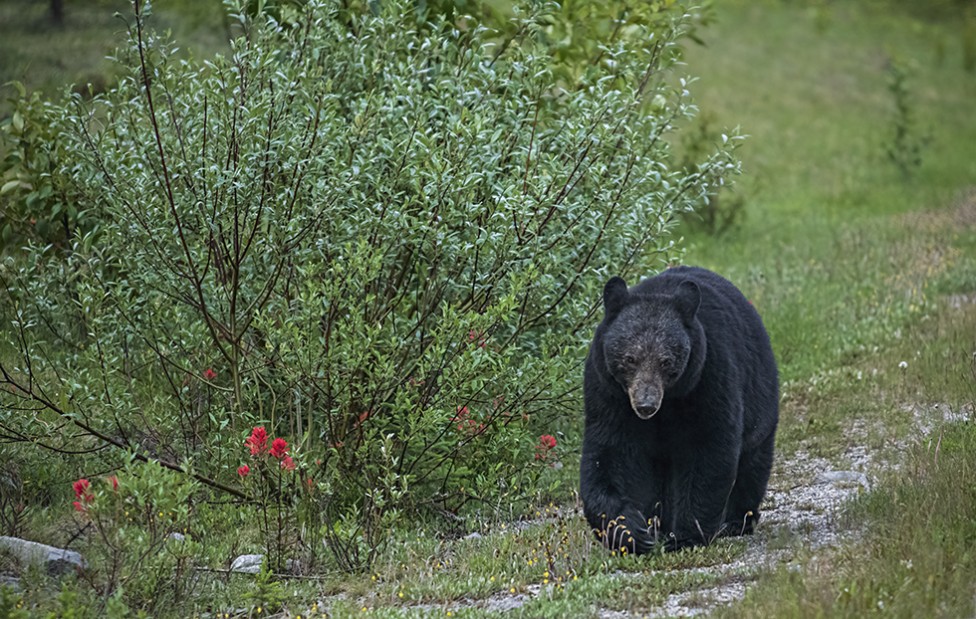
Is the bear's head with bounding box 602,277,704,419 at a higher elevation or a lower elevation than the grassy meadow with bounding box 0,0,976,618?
higher

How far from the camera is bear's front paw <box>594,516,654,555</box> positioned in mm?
6332

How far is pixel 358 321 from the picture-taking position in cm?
659

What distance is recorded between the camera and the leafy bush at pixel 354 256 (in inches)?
271

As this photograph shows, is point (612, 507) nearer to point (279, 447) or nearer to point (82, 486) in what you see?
point (279, 447)

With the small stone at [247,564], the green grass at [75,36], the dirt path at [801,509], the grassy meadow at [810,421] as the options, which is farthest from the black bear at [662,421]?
the green grass at [75,36]

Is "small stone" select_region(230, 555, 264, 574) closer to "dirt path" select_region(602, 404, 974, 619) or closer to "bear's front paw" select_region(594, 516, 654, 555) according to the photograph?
"bear's front paw" select_region(594, 516, 654, 555)

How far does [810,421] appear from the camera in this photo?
962 centimetres

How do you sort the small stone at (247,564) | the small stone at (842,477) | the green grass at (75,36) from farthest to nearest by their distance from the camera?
the green grass at (75,36)
the small stone at (842,477)
the small stone at (247,564)

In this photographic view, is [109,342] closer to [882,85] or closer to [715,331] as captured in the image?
[715,331]

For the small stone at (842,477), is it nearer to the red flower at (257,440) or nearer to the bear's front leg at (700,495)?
the bear's front leg at (700,495)

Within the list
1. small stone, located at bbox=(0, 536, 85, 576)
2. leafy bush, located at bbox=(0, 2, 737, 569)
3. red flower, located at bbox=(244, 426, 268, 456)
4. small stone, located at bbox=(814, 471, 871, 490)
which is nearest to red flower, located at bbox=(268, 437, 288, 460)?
red flower, located at bbox=(244, 426, 268, 456)

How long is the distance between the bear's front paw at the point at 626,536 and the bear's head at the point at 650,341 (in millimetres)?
689

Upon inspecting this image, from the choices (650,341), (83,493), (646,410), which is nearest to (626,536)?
(646,410)

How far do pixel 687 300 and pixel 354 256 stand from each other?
1.88 meters
